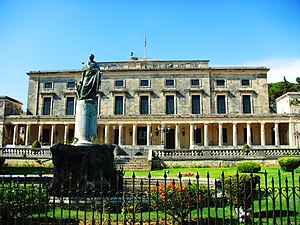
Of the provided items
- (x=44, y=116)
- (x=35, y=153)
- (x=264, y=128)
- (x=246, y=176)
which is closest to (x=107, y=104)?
(x=44, y=116)

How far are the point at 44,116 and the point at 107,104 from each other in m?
9.05

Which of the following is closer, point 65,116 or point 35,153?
point 35,153

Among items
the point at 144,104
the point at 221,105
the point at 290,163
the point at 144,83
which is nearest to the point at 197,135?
the point at 221,105

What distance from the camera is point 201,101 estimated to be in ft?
142

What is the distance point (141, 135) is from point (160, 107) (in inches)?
196

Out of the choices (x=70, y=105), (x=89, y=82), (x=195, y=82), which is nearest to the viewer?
(x=89, y=82)

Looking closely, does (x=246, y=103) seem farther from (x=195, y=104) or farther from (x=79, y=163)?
(x=79, y=163)

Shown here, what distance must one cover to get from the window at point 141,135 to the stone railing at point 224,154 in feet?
55.1

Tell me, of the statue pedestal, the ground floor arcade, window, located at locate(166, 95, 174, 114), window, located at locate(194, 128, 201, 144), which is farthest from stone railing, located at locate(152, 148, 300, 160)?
window, located at locate(166, 95, 174, 114)

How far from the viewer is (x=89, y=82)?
41.1 ft

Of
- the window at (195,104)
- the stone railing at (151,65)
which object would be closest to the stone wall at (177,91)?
the window at (195,104)

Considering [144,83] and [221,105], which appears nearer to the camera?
[221,105]

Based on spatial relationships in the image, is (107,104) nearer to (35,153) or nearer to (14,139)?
(14,139)

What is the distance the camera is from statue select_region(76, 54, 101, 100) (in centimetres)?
1248
